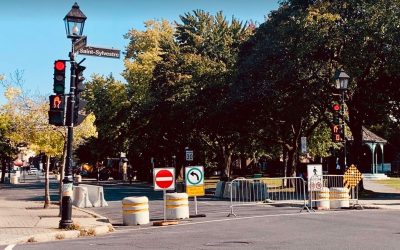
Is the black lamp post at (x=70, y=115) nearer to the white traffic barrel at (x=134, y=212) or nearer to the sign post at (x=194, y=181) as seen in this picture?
the white traffic barrel at (x=134, y=212)

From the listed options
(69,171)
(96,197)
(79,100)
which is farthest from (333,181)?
(69,171)

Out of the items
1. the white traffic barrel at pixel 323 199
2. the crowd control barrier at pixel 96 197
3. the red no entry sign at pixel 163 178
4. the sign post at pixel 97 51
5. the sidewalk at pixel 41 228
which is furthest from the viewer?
the crowd control barrier at pixel 96 197

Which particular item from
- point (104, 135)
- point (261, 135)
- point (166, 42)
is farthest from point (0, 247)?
point (104, 135)

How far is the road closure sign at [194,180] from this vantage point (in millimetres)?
18766

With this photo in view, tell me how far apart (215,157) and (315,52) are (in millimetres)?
35748

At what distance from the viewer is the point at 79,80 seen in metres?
15.8

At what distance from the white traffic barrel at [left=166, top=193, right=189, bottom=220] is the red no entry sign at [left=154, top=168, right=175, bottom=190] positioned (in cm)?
74

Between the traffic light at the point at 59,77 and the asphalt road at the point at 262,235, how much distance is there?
4261 millimetres

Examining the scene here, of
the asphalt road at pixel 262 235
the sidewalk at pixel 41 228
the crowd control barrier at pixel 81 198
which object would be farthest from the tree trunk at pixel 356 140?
the sidewalk at pixel 41 228

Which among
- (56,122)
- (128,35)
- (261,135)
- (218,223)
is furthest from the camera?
(128,35)

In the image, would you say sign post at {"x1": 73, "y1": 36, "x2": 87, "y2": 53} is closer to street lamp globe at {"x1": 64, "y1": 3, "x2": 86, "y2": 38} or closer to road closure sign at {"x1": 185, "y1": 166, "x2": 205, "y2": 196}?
street lamp globe at {"x1": 64, "y1": 3, "x2": 86, "y2": 38}

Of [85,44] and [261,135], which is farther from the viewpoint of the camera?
[261,135]

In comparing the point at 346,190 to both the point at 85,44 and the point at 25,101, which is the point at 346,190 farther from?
the point at 25,101

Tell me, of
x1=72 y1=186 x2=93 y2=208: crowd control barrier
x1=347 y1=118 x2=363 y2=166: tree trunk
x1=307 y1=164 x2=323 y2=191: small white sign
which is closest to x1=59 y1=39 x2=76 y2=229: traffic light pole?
x1=307 y1=164 x2=323 y2=191: small white sign
